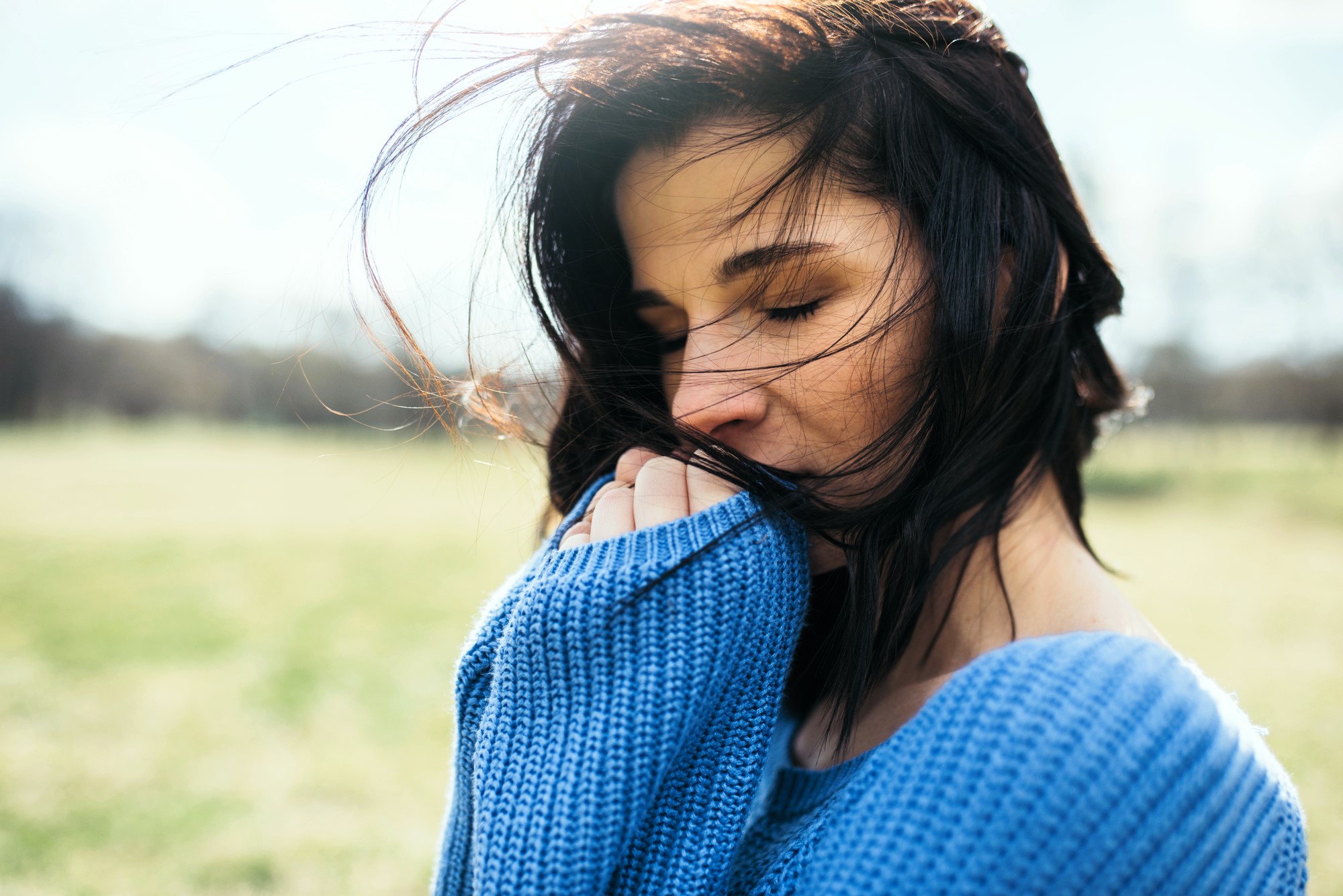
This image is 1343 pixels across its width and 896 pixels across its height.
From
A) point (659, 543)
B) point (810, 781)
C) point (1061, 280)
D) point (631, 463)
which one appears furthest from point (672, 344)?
point (810, 781)

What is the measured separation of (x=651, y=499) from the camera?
115cm

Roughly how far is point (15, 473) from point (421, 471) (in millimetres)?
9754

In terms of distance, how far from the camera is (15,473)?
Result: 18078 mm

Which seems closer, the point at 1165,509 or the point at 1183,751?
the point at 1183,751

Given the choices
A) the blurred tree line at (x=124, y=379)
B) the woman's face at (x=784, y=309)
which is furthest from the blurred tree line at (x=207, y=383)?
the woman's face at (x=784, y=309)

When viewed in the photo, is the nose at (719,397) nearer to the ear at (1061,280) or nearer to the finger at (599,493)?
the finger at (599,493)

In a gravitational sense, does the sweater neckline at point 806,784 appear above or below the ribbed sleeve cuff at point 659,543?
below

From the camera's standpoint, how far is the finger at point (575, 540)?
1.13m

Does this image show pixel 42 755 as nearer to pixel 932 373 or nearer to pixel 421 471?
pixel 932 373

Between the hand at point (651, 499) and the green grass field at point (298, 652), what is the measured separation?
0.63ft

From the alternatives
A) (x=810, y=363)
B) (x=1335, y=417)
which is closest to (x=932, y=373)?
(x=810, y=363)

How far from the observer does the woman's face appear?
115cm

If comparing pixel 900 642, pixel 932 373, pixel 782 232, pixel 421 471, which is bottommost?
pixel 421 471

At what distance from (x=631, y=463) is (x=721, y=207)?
0.42 m
